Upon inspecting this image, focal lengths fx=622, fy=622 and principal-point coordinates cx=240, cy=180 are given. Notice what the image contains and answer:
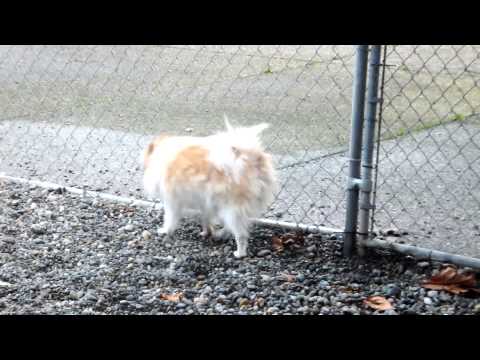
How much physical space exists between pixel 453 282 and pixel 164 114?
379 centimetres

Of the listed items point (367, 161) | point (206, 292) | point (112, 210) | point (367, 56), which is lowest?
point (206, 292)

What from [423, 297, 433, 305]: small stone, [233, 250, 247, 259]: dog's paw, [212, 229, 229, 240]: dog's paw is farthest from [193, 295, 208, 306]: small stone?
[423, 297, 433, 305]: small stone

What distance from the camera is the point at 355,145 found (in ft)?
10.8

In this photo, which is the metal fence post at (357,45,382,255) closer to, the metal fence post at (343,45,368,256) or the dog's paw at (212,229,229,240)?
the metal fence post at (343,45,368,256)

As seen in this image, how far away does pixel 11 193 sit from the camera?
4.49 metres

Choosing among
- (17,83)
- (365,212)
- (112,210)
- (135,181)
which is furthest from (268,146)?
(17,83)

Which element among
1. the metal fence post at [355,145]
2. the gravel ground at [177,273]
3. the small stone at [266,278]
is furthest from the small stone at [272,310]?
the metal fence post at [355,145]

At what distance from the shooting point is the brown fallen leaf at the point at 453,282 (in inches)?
121

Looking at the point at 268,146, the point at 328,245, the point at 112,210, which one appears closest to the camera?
the point at 328,245

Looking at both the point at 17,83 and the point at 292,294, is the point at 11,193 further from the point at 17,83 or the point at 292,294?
the point at 17,83

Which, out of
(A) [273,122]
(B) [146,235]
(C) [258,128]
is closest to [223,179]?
(C) [258,128]

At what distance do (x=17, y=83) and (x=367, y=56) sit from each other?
5.57 metres

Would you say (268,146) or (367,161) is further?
(268,146)

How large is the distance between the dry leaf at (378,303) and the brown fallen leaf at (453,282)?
27 cm
